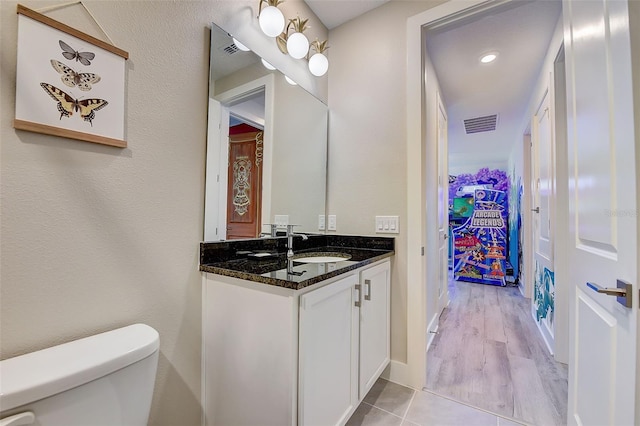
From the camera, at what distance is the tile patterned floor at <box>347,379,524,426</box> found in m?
1.41

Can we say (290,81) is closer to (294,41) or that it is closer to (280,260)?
(294,41)

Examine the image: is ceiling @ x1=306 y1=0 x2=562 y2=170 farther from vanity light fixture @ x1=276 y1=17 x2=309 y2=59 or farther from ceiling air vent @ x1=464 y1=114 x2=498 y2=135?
vanity light fixture @ x1=276 y1=17 x2=309 y2=59

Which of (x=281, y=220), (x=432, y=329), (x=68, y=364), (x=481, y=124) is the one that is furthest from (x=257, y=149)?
(x=481, y=124)

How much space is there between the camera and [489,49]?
7.50 ft

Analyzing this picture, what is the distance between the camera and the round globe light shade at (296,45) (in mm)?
1685

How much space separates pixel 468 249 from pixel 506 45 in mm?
3287

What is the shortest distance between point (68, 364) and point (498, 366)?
8.25 feet

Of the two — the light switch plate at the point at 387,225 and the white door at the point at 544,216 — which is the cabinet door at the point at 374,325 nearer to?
the light switch plate at the point at 387,225

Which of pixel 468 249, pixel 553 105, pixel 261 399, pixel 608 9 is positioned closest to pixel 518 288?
pixel 468 249

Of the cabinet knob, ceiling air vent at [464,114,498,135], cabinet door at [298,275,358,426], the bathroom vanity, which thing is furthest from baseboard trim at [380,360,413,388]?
ceiling air vent at [464,114,498,135]

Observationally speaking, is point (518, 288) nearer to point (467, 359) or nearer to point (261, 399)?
point (467, 359)

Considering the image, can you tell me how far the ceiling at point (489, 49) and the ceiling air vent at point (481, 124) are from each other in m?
0.09

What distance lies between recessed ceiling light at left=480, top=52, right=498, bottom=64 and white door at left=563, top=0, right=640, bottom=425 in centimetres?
127

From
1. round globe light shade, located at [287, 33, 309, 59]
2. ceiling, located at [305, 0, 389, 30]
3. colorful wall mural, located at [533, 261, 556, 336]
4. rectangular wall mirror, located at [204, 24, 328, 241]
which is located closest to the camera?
rectangular wall mirror, located at [204, 24, 328, 241]
